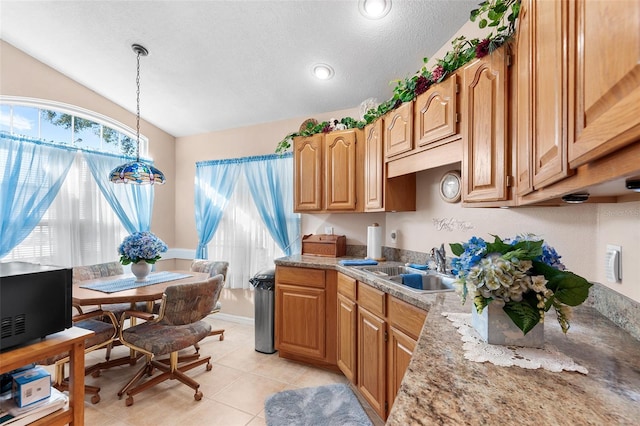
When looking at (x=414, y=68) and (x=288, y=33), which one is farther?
(x=414, y=68)

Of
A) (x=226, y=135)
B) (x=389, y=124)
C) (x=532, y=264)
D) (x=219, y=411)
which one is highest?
(x=226, y=135)

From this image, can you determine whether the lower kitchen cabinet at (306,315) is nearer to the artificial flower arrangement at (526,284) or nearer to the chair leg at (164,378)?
the chair leg at (164,378)

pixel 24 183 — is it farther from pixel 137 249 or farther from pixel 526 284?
pixel 526 284

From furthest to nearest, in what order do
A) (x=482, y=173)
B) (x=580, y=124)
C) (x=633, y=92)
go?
(x=482, y=173) < (x=580, y=124) < (x=633, y=92)

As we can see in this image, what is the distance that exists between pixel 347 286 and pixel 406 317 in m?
0.76

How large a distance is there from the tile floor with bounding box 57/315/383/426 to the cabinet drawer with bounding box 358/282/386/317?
2.43ft

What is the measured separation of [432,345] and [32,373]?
5.56 feet

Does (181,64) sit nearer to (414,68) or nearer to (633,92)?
(414,68)

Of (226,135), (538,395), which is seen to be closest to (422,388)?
(538,395)

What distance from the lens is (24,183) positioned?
8.90 ft

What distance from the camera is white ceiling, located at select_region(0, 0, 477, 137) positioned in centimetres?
204

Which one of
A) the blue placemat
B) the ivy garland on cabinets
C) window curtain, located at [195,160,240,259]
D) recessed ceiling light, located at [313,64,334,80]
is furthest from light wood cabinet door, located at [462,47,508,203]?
window curtain, located at [195,160,240,259]

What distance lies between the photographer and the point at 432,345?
0.92 m

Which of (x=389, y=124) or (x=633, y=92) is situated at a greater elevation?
(x=389, y=124)
